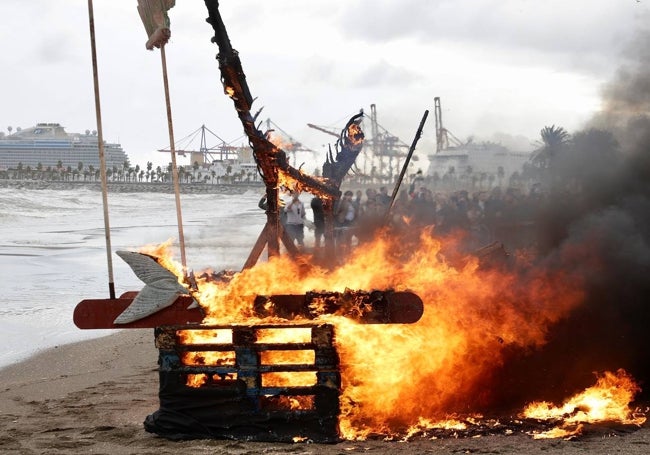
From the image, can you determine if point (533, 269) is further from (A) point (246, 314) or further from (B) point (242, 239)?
Result: (B) point (242, 239)

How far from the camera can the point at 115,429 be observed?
19.6 ft

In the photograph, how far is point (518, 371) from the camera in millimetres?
6438

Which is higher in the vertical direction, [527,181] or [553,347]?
[527,181]

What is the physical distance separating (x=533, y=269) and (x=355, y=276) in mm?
1797

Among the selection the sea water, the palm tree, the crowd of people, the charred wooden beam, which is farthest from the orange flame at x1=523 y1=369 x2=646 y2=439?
the palm tree

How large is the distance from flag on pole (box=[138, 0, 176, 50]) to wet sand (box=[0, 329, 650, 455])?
3485mm

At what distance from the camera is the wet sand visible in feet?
17.3

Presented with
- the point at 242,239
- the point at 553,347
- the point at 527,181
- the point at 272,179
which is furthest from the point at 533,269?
the point at 242,239

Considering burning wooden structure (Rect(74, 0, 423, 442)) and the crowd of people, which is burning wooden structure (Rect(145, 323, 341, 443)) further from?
the crowd of people

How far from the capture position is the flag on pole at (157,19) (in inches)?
295

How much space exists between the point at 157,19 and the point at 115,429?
4.03 m

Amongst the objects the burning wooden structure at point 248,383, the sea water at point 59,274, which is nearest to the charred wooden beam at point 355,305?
the burning wooden structure at point 248,383

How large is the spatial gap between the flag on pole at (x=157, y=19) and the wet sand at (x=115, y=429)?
3485 millimetres

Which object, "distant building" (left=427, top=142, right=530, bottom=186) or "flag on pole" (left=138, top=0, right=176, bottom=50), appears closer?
"flag on pole" (left=138, top=0, right=176, bottom=50)
